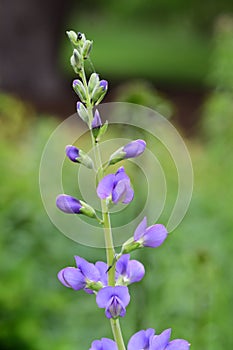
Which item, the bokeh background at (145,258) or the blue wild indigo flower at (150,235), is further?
the bokeh background at (145,258)

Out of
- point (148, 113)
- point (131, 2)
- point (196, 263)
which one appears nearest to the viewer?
point (196, 263)

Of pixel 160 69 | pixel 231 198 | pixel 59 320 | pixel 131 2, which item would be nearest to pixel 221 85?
pixel 231 198

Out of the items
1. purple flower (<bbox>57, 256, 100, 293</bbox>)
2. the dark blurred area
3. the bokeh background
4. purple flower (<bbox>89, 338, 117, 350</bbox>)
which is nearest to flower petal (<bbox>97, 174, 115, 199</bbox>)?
purple flower (<bbox>57, 256, 100, 293</bbox>)

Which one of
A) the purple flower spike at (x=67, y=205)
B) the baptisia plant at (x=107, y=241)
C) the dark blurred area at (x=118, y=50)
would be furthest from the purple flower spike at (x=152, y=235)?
the dark blurred area at (x=118, y=50)

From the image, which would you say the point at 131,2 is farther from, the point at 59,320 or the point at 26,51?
the point at 59,320

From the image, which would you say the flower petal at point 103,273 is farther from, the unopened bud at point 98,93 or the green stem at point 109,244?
the unopened bud at point 98,93

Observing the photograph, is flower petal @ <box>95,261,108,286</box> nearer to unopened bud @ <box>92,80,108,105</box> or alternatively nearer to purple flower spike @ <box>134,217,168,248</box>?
purple flower spike @ <box>134,217,168,248</box>
